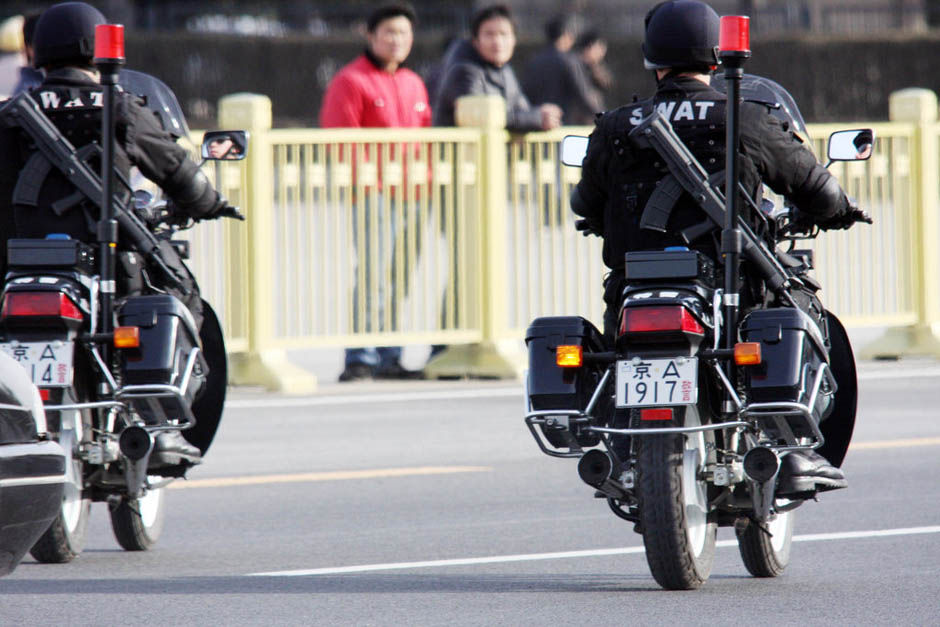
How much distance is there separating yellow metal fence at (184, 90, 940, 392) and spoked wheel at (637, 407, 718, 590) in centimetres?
653

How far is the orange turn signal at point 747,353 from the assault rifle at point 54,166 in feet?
7.15

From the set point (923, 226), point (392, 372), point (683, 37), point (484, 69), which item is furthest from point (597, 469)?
point (923, 226)

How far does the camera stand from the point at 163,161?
24.8ft

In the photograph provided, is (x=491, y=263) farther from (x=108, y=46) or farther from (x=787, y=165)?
(x=787, y=165)

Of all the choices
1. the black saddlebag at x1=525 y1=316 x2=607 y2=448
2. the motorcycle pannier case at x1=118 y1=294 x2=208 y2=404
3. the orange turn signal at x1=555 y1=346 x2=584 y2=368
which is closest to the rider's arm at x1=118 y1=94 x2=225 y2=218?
the motorcycle pannier case at x1=118 y1=294 x2=208 y2=404

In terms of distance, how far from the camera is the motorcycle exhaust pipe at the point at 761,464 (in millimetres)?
6328

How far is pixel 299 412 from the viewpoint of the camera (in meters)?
12.0

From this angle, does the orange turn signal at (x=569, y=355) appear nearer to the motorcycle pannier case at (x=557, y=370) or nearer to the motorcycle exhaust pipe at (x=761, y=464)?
the motorcycle pannier case at (x=557, y=370)

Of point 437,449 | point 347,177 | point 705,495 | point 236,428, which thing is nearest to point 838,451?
point 705,495

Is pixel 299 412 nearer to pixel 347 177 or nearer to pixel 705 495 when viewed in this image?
pixel 347 177

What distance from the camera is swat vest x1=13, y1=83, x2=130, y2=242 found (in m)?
7.43

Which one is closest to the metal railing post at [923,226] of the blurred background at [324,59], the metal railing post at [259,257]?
the metal railing post at [259,257]

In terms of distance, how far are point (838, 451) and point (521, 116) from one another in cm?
665

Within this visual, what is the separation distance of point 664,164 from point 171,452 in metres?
1.92
